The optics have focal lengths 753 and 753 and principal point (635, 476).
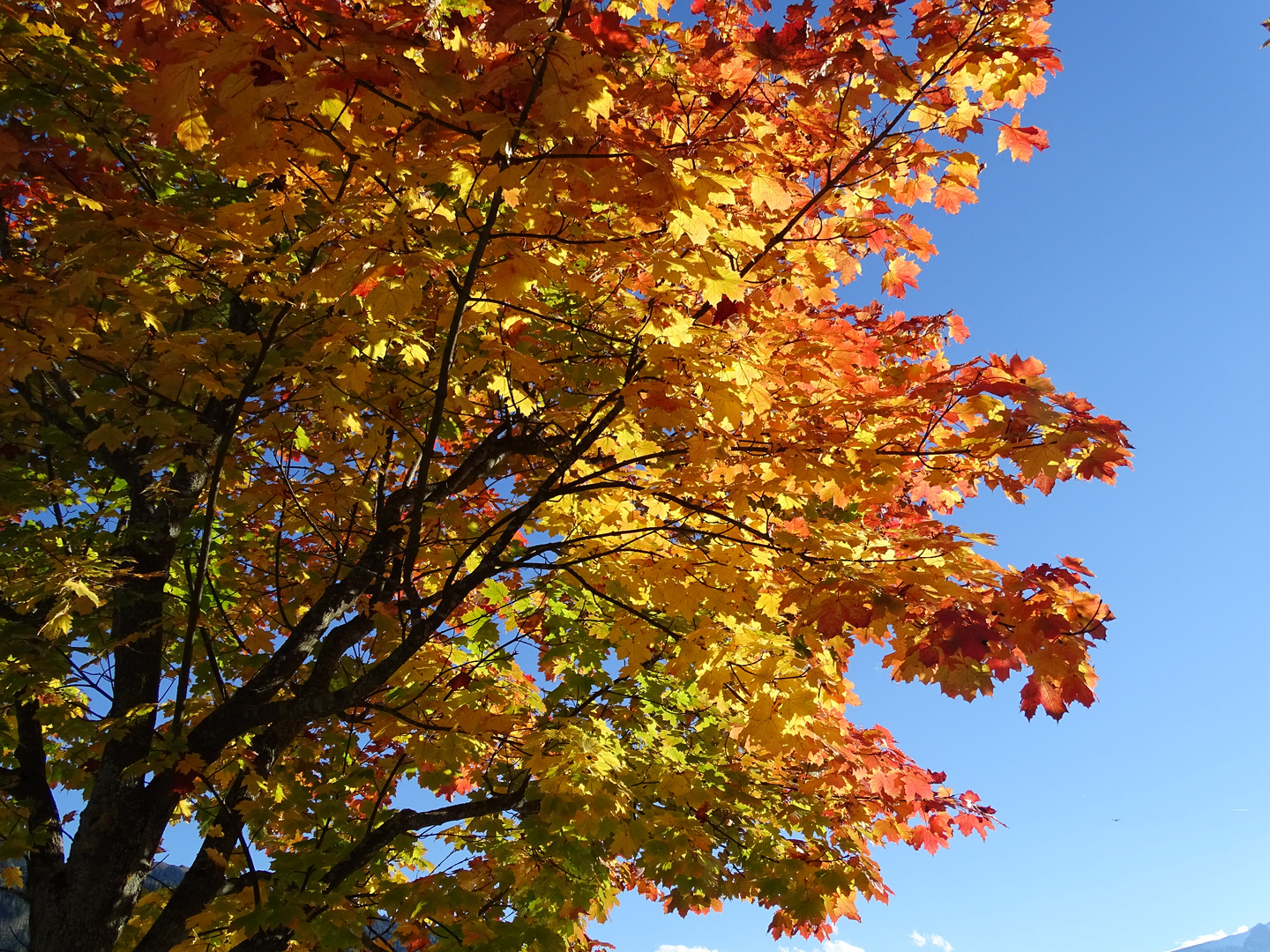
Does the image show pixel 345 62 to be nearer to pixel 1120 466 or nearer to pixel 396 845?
pixel 1120 466

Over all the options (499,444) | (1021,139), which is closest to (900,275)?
(1021,139)

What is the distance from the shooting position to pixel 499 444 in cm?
523

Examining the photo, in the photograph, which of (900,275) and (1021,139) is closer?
(1021,139)

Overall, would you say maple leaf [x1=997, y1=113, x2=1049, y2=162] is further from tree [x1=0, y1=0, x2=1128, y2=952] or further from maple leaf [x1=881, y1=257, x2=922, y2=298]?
maple leaf [x1=881, y1=257, x2=922, y2=298]

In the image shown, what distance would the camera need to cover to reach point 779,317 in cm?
422

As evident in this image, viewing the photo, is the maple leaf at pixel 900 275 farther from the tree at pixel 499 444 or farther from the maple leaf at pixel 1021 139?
the maple leaf at pixel 1021 139

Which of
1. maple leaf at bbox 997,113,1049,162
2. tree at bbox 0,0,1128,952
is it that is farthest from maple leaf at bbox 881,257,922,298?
maple leaf at bbox 997,113,1049,162

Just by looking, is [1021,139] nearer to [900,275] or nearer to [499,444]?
[900,275]

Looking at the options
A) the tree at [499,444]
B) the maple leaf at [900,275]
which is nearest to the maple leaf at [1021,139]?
the tree at [499,444]

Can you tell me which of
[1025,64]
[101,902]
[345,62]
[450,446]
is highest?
[450,446]

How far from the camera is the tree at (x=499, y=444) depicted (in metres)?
3.00

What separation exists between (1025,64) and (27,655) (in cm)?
703

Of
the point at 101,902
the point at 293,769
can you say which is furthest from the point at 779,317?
the point at 101,902

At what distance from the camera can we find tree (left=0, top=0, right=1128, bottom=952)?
3.00 metres
